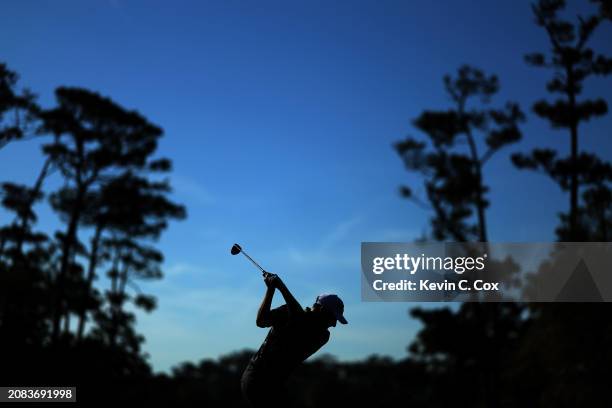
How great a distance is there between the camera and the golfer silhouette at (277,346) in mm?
5359

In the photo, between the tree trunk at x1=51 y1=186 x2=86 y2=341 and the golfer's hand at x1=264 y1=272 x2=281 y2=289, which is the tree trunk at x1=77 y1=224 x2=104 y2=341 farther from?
the golfer's hand at x1=264 y1=272 x2=281 y2=289

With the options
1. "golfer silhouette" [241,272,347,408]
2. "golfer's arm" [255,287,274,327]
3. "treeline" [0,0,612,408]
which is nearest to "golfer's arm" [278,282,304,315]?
"golfer silhouette" [241,272,347,408]

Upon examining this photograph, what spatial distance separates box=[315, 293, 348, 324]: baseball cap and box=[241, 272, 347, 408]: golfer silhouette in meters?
0.02

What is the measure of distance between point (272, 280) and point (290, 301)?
0.22 m

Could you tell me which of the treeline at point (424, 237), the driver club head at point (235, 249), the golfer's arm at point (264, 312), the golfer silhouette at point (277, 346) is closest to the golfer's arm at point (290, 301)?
the golfer silhouette at point (277, 346)

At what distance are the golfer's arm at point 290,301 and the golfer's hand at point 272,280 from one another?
46mm

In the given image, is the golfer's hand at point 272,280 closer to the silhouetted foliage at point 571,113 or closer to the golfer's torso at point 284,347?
the golfer's torso at point 284,347

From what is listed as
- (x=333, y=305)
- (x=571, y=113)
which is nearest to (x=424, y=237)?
(x=571, y=113)

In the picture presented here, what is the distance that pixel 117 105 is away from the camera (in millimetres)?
30422

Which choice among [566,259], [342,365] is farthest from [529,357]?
[342,365]

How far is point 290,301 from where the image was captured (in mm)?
5344

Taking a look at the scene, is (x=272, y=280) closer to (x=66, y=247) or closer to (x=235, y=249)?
(x=235, y=249)

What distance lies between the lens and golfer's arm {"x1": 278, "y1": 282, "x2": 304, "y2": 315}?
5336mm

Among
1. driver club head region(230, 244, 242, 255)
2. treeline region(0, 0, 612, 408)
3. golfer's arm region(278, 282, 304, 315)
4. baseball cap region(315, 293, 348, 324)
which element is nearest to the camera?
golfer's arm region(278, 282, 304, 315)
